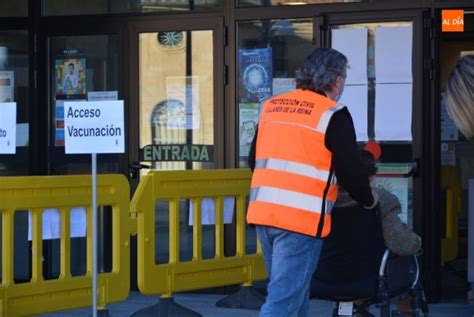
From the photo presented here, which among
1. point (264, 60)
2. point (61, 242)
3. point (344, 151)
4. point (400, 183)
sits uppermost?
point (264, 60)

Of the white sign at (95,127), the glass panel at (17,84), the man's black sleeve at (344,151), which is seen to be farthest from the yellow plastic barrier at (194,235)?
the man's black sleeve at (344,151)

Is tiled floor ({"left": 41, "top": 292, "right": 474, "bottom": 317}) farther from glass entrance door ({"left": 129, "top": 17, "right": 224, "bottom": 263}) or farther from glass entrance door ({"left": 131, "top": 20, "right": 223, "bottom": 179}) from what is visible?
glass entrance door ({"left": 131, "top": 20, "right": 223, "bottom": 179})

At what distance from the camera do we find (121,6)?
9.08m

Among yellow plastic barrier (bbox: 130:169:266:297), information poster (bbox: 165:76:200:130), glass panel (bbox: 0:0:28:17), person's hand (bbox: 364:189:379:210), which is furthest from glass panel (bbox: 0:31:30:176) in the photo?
person's hand (bbox: 364:189:379:210)

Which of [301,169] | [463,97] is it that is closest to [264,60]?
[301,169]

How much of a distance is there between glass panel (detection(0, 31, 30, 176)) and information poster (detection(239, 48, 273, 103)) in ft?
6.87

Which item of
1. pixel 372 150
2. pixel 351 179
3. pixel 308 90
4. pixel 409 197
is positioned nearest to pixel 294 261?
pixel 351 179

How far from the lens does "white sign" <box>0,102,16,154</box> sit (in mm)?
6672

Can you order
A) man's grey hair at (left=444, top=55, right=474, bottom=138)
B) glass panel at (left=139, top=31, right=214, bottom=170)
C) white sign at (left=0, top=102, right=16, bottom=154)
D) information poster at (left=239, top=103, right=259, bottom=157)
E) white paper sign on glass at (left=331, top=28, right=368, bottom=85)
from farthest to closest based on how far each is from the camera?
glass panel at (left=139, top=31, right=214, bottom=170) < information poster at (left=239, top=103, right=259, bottom=157) < white paper sign on glass at (left=331, top=28, right=368, bottom=85) < white sign at (left=0, top=102, right=16, bottom=154) < man's grey hair at (left=444, top=55, right=474, bottom=138)

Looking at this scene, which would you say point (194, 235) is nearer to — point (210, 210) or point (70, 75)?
point (210, 210)

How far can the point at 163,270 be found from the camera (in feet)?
25.0

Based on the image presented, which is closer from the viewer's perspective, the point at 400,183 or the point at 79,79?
the point at 400,183

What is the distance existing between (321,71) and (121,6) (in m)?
4.35

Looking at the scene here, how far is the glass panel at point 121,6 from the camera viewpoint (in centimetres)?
880
